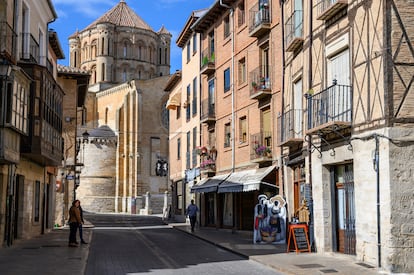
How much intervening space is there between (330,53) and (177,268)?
23.5 ft

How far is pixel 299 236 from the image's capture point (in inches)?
688

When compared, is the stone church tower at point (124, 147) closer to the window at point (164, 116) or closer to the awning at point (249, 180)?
the window at point (164, 116)

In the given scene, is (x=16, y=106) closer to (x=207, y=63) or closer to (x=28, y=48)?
(x=28, y=48)

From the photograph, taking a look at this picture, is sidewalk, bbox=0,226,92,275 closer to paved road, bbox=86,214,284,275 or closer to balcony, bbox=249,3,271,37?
paved road, bbox=86,214,284,275

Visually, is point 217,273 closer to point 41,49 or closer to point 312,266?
point 312,266

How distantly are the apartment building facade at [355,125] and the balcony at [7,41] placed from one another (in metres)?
8.87

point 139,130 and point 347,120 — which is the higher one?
point 139,130

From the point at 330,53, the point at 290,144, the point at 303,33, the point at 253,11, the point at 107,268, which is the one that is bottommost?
the point at 107,268

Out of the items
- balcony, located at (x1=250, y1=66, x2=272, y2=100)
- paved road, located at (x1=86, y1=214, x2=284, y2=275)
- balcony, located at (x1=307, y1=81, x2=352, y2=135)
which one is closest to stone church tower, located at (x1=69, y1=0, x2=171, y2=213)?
balcony, located at (x1=250, y1=66, x2=272, y2=100)

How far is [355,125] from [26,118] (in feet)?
34.9

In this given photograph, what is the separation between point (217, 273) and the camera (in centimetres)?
1327

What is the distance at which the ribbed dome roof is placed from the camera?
8688cm

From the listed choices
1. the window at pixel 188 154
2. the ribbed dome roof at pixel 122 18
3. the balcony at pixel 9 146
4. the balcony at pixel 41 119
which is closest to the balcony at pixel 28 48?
the balcony at pixel 41 119

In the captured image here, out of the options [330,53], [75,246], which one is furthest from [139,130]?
[330,53]
